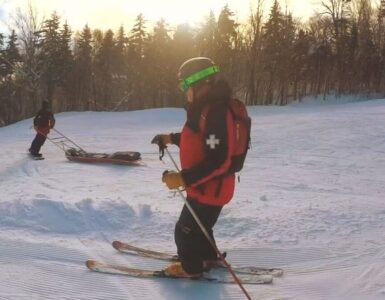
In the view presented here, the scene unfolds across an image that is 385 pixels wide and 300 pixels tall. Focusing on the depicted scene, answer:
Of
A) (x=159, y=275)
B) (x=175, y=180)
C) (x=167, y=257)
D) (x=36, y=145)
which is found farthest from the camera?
(x=36, y=145)

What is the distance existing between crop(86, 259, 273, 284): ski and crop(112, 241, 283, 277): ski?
9cm

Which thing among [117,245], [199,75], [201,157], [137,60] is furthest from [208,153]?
[137,60]

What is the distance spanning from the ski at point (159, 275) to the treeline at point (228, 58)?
42.3m

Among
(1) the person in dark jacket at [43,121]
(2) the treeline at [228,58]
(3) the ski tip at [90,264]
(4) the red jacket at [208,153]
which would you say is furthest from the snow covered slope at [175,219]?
(2) the treeline at [228,58]

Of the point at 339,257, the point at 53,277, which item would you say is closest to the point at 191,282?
the point at 53,277

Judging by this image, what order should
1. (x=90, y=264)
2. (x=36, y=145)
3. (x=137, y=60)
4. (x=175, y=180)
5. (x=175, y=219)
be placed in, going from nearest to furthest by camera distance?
(x=175, y=180)
(x=90, y=264)
(x=175, y=219)
(x=36, y=145)
(x=137, y=60)

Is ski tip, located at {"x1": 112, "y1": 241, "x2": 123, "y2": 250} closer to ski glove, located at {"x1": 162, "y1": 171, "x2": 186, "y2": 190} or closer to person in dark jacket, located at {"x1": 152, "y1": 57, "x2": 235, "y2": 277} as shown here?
person in dark jacket, located at {"x1": 152, "y1": 57, "x2": 235, "y2": 277}

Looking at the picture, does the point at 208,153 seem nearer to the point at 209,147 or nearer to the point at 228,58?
the point at 209,147

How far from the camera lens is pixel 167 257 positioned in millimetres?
4703

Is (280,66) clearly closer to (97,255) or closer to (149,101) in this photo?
(149,101)

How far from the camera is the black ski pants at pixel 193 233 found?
13.1 ft

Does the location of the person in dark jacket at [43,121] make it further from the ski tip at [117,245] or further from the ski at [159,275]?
the ski at [159,275]

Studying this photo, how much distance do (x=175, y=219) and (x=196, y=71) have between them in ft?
8.22

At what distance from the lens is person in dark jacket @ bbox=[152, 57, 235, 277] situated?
12.0 ft
